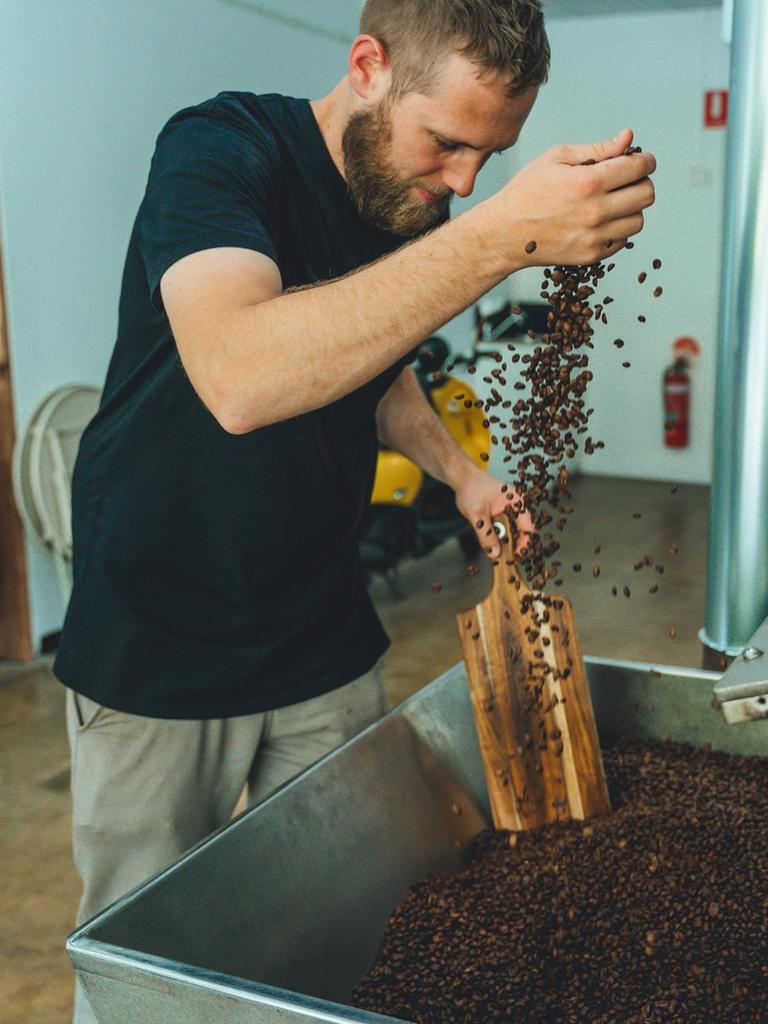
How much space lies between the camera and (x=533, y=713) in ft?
5.12

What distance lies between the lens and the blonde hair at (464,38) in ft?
4.04

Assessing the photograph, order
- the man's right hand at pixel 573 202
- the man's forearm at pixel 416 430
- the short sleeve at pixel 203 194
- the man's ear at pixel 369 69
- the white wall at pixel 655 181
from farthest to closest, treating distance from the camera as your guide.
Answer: the white wall at pixel 655 181 → the man's forearm at pixel 416 430 → the man's ear at pixel 369 69 → the short sleeve at pixel 203 194 → the man's right hand at pixel 573 202

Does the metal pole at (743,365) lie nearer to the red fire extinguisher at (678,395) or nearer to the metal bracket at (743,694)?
the metal bracket at (743,694)

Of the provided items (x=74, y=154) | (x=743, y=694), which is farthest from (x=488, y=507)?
(x=74, y=154)

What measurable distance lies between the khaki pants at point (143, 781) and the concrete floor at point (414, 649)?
88cm

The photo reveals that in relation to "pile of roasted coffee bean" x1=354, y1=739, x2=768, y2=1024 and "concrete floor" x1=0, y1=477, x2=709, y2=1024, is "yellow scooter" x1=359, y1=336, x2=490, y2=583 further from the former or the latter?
"pile of roasted coffee bean" x1=354, y1=739, x2=768, y2=1024

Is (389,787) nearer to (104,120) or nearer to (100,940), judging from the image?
(100,940)

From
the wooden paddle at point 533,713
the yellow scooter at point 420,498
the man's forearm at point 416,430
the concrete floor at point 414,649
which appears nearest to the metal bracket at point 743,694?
the wooden paddle at point 533,713

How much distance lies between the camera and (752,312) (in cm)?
148

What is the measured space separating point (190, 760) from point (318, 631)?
0.26 meters

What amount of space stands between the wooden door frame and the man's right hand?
3.20 metres

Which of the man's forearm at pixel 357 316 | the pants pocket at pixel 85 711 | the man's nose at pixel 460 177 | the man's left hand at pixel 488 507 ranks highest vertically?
the man's nose at pixel 460 177

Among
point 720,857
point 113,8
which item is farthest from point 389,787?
point 113,8

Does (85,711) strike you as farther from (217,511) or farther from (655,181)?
(655,181)
